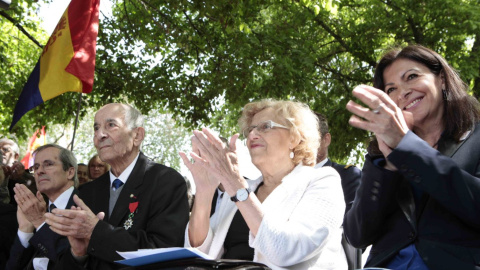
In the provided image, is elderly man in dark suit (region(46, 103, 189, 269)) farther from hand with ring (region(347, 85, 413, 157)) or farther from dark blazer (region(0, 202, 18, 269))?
hand with ring (region(347, 85, 413, 157))

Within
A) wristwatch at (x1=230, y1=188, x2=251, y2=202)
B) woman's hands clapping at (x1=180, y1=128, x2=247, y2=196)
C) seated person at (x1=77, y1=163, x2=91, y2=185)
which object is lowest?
wristwatch at (x1=230, y1=188, x2=251, y2=202)

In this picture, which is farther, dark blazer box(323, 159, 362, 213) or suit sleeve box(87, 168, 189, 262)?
dark blazer box(323, 159, 362, 213)

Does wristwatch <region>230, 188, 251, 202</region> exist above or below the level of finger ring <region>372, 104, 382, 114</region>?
below

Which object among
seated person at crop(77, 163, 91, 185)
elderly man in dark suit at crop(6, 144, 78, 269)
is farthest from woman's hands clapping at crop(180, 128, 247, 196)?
seated person at crop(77, 163, 91, 185)

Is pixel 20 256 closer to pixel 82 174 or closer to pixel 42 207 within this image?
pixel 42 207

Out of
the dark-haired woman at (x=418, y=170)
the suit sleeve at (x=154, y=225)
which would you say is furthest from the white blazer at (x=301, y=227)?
the suit sleeve at (x=154, y=225)

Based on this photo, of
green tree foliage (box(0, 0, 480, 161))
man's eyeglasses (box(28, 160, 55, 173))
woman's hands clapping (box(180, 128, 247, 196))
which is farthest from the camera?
green tree foliage (box(0, 0, 480, 161))

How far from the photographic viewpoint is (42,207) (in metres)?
4.97

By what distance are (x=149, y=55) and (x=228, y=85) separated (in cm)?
229

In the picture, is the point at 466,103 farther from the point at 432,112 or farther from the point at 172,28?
the point at 172,28

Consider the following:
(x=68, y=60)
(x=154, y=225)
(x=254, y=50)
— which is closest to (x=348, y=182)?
(x=154, y=225)

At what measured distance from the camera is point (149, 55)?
41.6 feet

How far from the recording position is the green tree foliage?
11062mm

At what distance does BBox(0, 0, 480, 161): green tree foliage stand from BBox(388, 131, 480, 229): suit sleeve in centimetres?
723
